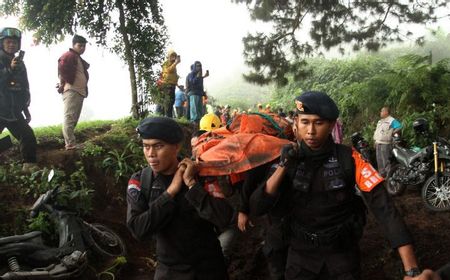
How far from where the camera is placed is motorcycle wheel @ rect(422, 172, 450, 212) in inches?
239

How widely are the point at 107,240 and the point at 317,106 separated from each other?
3596 millimetres

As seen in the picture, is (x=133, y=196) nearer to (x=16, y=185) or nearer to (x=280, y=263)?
(x=280, y=263)

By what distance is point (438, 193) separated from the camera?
6.16m

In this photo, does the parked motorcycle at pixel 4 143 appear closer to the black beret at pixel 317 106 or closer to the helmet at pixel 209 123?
the helmet at pixel 209 123

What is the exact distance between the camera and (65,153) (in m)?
6.38

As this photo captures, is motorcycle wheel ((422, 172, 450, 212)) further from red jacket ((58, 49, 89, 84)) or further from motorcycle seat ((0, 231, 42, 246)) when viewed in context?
red jacket ((58, 49, 89, 84))

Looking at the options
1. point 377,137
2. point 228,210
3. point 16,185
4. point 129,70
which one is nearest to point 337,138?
point 377,137

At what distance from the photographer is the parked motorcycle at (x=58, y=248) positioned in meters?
3.66

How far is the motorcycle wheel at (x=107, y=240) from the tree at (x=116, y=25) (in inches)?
181

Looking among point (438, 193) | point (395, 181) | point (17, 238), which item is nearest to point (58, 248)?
point (17, 238)

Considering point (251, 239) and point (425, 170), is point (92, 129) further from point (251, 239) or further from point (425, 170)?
point (425, 170)

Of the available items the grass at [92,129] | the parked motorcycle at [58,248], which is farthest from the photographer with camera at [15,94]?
the parked motorcycle at [58,248]

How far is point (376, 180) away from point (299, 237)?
25.3 inches

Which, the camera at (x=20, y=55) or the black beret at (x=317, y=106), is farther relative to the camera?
the camera at (x=20, y=55)
